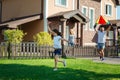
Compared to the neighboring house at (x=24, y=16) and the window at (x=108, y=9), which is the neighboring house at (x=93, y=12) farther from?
the neighboring house at (x=24, y=16)

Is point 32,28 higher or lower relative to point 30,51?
higher

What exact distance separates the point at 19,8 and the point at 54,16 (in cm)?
455

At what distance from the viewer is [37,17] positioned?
27.5 m

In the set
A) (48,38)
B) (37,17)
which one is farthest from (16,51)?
(37,17)

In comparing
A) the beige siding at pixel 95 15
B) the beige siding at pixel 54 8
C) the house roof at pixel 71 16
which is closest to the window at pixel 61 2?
the beige siding at pixel 54 8

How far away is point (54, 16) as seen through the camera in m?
27.5

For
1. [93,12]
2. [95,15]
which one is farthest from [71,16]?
[95,15]

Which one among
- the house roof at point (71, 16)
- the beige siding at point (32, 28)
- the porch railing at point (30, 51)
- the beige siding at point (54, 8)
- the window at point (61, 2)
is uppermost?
the window at point (61, 2)

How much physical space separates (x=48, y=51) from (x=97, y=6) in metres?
14.4

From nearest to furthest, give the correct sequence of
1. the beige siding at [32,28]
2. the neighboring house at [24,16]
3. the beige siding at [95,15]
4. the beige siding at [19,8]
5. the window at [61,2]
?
the neighboring house at [24,16]
the beige siding at [32,28]
the beige siding at [19,8]
the window at [61,2]
the beige siding at [95,15]

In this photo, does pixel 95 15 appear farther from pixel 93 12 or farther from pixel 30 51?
pixel 30 51

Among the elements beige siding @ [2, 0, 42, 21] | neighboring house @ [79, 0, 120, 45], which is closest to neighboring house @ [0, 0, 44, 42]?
beige siding @ [2, 0, 42, 21]

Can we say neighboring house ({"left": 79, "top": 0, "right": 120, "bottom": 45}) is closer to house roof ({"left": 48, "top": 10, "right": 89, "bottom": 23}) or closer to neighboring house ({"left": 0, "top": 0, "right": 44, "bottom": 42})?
house roof ({"left": 48, "top": 10, "right": 89, "bottom": 23})

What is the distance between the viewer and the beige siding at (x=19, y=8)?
93.8 feet
